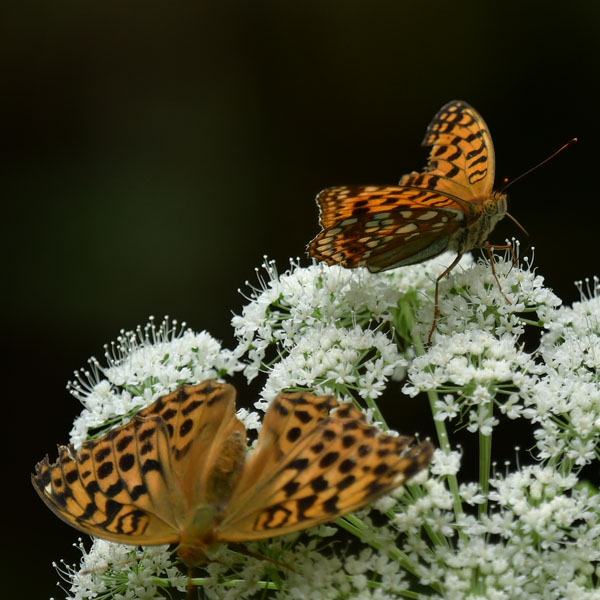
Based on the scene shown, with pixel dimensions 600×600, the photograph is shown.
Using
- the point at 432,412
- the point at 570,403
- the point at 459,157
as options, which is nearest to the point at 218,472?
the point at 432,412

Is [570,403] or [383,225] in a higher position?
[383,225]

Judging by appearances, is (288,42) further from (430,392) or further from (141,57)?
(430,392)

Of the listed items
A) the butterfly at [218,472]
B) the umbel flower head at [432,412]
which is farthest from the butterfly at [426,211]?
the butterfly at [218,472]

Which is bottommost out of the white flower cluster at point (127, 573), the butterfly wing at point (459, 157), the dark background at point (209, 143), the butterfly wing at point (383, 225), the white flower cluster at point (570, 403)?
the white flower cluster at point (127, 573)

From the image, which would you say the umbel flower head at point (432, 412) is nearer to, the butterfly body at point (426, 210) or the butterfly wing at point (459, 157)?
the butterfly body at point (426, 210)

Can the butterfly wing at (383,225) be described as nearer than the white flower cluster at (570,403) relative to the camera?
No

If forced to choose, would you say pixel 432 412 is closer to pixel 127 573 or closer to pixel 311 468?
pixel 311 468

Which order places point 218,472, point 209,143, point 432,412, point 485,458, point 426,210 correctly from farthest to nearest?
point 209,143
point 426,210
point 432,412
point 485,458
point 218,472
